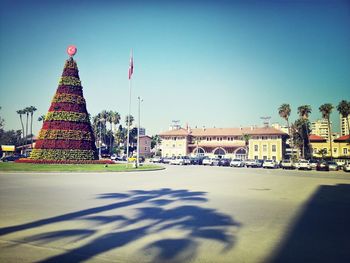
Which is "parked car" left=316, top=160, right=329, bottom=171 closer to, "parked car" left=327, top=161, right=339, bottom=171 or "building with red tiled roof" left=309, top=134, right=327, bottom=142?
"parked car" left=327, top=161, right=339, bottom=171

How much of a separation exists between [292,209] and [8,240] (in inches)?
360

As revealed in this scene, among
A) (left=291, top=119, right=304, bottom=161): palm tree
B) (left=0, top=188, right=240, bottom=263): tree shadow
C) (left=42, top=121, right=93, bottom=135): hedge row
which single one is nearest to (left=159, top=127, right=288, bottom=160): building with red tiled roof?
(left=291, top=119, right=304, bottom=161): palm tree

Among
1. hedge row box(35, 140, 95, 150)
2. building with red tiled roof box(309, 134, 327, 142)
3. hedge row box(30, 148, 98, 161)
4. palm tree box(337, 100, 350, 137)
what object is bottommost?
hedge row box(30, 148, 98, 161)

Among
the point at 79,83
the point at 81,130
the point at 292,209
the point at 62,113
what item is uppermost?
the point at 79,83

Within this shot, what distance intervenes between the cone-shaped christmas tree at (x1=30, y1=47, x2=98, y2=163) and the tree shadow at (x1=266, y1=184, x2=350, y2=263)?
32619mm

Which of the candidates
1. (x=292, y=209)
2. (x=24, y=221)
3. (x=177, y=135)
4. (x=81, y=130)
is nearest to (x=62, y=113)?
(x=81, y=130)

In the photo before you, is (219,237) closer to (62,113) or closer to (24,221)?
(24,221)

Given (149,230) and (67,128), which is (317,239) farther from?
(67,128)

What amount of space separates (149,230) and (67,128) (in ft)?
108

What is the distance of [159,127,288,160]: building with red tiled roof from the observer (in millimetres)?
70225

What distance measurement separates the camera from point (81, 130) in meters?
37.3

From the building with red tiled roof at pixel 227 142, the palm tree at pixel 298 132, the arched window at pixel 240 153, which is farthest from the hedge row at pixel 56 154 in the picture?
the palm tree at pixel 298 132

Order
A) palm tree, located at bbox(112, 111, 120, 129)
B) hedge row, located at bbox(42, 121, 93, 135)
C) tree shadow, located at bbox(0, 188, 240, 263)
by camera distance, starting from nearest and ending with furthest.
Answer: tree shadow, located at bbox(0, 188, 240, 263) → hedge row, located at bbox(42, 121, 93, 135) → palm tree, located at bbox(112, 111, 120, 129)

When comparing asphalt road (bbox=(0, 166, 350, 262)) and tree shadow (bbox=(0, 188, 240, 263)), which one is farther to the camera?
tree shadow (bbox=(0, 188, 240, 263))
